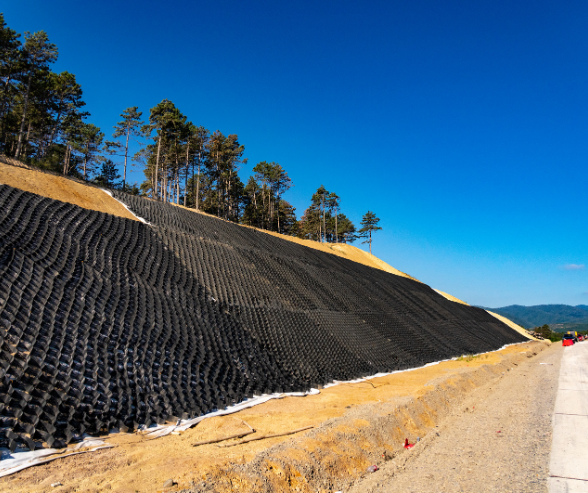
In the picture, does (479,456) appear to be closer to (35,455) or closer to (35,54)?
(35,455)

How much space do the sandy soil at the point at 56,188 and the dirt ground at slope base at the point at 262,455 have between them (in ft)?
45.3

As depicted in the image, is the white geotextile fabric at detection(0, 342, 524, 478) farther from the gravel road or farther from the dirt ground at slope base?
the gravel road

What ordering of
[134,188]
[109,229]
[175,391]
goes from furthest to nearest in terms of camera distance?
[134,188] < [109,229] < [175,391]

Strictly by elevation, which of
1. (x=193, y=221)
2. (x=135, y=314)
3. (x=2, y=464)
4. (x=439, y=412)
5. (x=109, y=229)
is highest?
(x=193, y=221)

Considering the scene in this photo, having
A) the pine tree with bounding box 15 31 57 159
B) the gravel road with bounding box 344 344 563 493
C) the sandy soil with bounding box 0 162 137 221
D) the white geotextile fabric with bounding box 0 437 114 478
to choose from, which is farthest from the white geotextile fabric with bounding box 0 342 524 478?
the pine tree with bounding box 15 31 57 159

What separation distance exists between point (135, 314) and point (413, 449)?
5656mm

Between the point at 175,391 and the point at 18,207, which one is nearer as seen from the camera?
the point at 175,391

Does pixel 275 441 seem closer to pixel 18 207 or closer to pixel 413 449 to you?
pixel 413 449

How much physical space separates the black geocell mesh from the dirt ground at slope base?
1.95 ft

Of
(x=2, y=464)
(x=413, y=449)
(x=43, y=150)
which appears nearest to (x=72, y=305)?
(x=2, y=464)

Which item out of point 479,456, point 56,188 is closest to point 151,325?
point 479,456

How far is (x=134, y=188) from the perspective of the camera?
59250 mm

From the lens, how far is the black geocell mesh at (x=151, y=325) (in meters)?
4.93

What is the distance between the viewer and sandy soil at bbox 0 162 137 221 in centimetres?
1759
